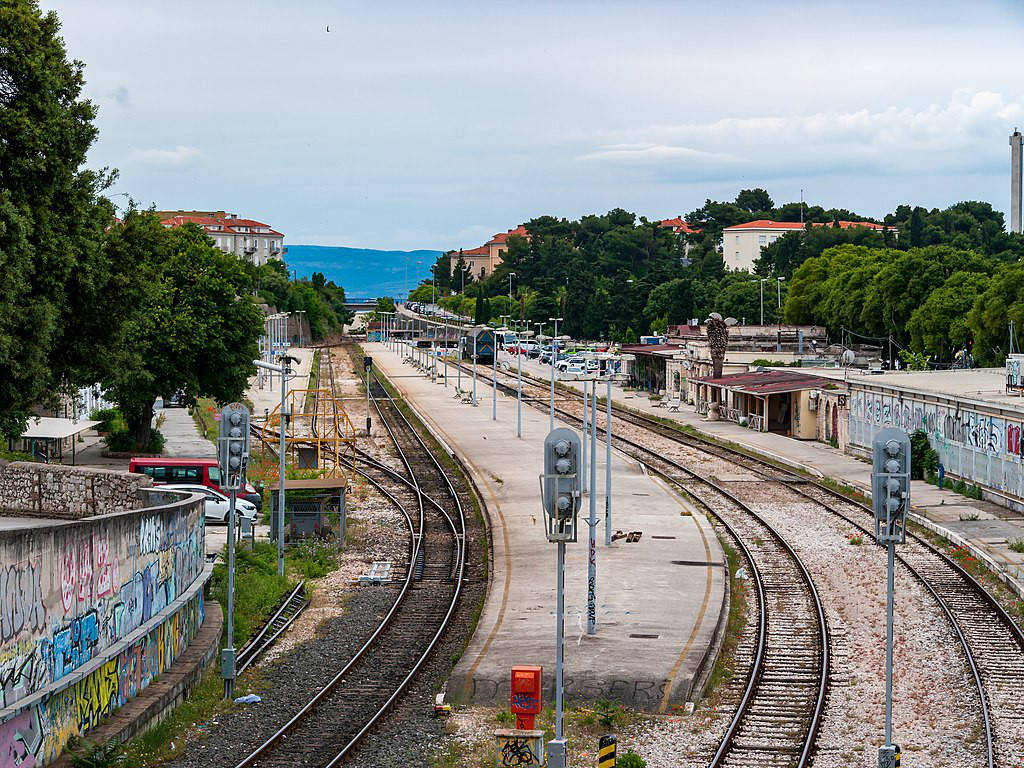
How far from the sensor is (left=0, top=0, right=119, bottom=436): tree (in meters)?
23.9

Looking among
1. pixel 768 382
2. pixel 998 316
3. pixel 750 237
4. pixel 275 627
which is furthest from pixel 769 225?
pixel 275 627

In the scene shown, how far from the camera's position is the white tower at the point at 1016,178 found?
494 feet

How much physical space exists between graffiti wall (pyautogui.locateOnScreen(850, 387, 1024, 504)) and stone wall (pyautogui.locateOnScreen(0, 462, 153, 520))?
Answer: 78.7ft

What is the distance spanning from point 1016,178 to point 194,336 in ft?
431

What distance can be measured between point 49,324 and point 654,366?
61.0 metres

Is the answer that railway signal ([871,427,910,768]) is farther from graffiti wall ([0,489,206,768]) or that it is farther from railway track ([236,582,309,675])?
railway track ([236,582,309,675])

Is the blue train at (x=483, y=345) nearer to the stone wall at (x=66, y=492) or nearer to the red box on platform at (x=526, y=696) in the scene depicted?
the stone wall at (x=66, y=492)

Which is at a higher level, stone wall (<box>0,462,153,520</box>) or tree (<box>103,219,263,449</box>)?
tree (<box>103,219,263,449</box>)

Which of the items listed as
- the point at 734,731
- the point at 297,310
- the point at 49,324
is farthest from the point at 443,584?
the point at 297,310

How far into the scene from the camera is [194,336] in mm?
42781

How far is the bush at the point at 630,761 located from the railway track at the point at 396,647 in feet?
10.6

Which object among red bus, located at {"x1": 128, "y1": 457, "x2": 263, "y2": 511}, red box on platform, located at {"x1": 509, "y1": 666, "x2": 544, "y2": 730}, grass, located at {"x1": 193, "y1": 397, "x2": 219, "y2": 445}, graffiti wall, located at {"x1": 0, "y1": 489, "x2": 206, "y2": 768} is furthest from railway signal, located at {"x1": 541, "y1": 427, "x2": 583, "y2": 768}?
grass, located at {"x1": 193, "y1": 397, "x2": 219, "y2": 445}

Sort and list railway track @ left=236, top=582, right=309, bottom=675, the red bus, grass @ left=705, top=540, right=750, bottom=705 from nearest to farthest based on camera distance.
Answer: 1. grass @ left=705, top=540, right=750, bottom=705
2. railway track @ left=236, top=582, right=309, bottom=675
3. the red bus

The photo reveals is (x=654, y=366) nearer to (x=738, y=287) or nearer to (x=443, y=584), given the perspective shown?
(x=738, y=287)
